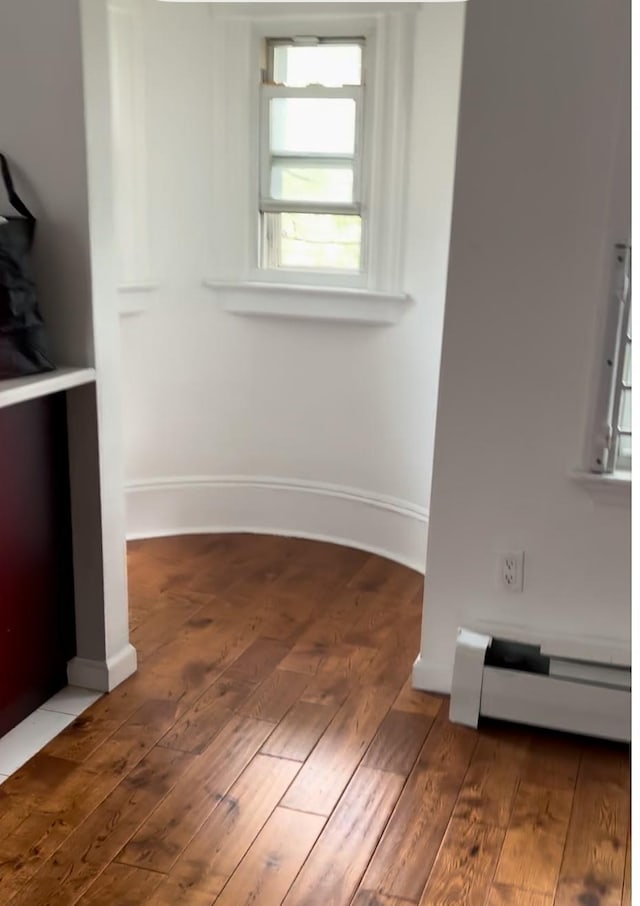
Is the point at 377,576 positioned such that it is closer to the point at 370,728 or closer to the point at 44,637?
the point at 370,728

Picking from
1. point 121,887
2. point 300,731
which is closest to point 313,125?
point 300,731

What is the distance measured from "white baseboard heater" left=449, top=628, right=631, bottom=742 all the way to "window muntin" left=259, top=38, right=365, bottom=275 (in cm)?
168

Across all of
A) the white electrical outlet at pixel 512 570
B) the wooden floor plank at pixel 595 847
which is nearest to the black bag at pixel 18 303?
the white electrical outlet at pixel 512 570

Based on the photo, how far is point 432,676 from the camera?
8.82 ft

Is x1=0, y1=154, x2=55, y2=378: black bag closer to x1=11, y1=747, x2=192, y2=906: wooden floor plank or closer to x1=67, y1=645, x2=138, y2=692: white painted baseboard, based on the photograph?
x1=67, y1=645, x2=138, y2=692: white painted baseboard

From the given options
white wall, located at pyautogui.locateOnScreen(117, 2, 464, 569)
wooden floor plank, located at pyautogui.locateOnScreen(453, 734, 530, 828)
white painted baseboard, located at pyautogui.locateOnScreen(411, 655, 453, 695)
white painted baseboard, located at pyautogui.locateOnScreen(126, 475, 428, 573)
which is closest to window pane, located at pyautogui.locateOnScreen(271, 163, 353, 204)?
white wall, located at pyautogui.locateOnScreen(117, 2, 464, 569)

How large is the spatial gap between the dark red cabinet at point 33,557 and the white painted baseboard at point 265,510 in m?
1.25

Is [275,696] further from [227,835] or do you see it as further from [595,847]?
[595,847]

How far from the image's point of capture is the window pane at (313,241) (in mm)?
3600

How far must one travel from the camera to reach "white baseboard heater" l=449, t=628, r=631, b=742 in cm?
243

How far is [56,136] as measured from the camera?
2312mm

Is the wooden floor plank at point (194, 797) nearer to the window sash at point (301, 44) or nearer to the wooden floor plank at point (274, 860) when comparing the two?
the wooden floor plank at point (274, 860)

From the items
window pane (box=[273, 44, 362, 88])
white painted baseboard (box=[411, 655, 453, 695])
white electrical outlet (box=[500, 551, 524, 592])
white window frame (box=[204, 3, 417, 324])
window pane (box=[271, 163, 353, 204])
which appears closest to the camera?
white electrical outlet (box=[500, 551, 524, 592])

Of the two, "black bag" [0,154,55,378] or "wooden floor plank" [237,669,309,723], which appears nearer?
"black bag" [0,154,55,378]
